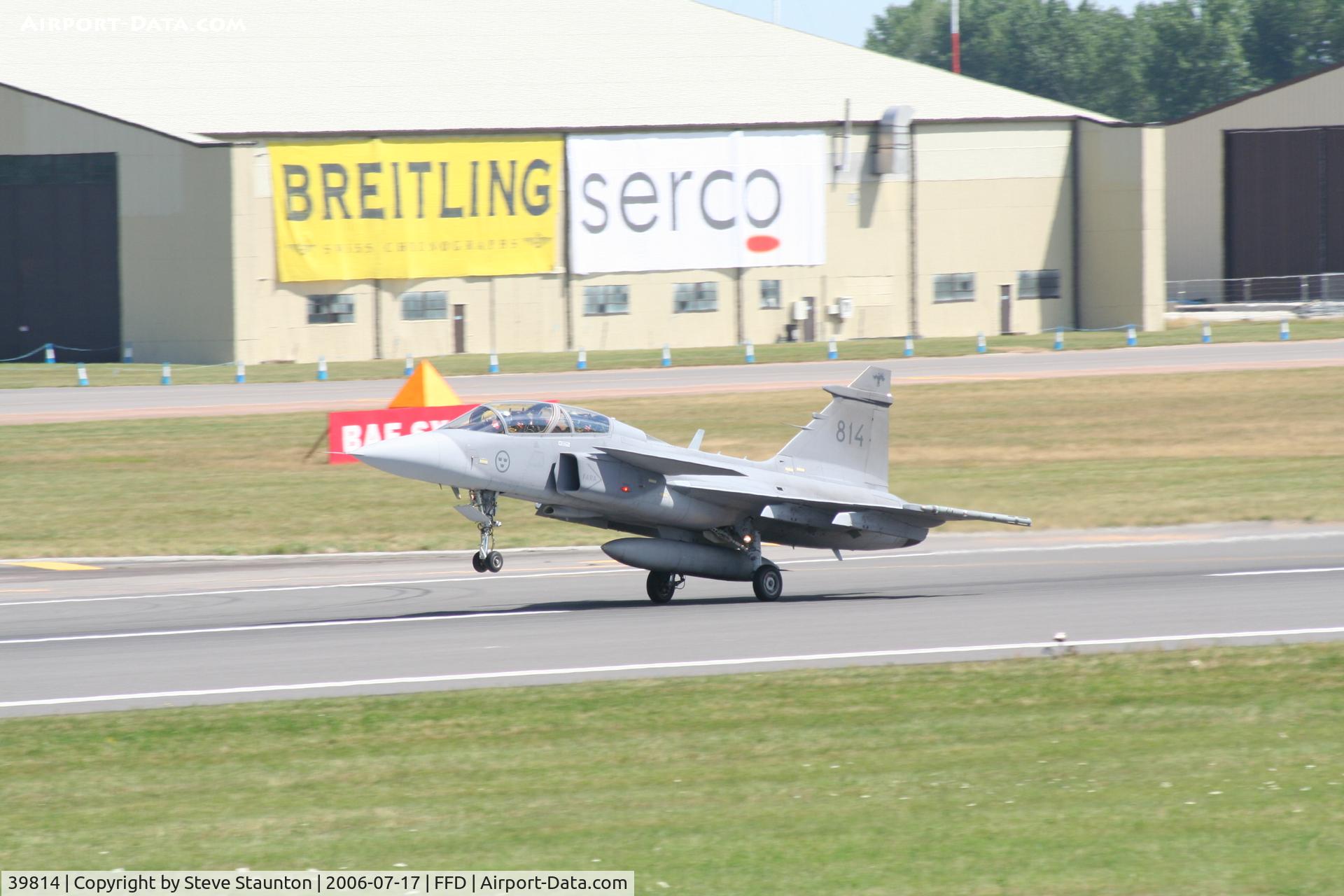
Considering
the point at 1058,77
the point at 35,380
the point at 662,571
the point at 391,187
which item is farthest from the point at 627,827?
the point at 1058,77

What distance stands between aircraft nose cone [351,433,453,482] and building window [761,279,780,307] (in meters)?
49.1

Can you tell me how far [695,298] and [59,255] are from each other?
25675mm

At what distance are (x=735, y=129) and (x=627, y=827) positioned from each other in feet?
192

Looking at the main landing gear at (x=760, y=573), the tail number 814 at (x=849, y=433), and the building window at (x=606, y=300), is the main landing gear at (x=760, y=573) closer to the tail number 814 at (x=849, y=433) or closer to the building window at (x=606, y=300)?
the tail number 814 at (x=849, y=433)

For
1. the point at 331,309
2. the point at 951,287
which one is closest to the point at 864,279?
the point at 951,287

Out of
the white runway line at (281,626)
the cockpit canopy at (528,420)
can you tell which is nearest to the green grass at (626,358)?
the cockpit canopy at (528,420)

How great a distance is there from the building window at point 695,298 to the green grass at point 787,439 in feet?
63.1

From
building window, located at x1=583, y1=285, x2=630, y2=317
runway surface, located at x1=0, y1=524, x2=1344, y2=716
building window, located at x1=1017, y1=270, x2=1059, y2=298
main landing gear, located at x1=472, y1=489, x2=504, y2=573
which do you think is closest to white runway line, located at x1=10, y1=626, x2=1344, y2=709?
runway surface, located at x1=0, y1=524, x2=1344, y2=716

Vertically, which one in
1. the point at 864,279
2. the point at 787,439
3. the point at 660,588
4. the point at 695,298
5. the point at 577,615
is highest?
the point at 864,279

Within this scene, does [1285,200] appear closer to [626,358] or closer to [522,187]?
[626,358]

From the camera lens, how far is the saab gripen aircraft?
20438 mm

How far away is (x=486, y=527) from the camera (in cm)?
2041

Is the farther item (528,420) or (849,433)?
(849,433)

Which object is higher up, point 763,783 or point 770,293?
point 770,293
